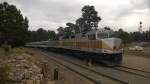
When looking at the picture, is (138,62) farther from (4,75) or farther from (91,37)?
(4,75)

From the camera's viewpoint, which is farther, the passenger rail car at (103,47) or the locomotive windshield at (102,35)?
the locomotive windshield at (102,35)

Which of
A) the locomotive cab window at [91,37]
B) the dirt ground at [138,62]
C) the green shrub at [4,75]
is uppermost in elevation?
the locomotive cab window at [91,37]

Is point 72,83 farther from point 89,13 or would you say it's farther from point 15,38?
point 89,13

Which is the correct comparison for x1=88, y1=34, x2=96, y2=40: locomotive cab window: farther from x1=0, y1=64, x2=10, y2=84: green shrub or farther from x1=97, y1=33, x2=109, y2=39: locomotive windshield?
x1=0, y1=64, x2=10, y2=84: green shrub

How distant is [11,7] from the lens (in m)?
58.5

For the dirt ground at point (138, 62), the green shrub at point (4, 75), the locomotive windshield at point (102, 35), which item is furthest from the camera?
the locomotive windshield at point (102, 35)

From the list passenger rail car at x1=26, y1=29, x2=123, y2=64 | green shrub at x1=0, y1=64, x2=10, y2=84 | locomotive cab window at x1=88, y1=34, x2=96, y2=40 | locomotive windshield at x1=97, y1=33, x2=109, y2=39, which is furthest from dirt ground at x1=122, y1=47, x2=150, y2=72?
green shrub at x1=0, y1=64, x2=10, y2=84

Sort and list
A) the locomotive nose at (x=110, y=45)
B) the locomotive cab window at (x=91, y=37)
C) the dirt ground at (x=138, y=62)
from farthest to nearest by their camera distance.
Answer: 1. the locomotive cab window at (x=91, y=37)
2. the locomotive nose at (x=110, y=45)
3. the dirt ground at (x=138, y=62)

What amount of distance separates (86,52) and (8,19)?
24313mm

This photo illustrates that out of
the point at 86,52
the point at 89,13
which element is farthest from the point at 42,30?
the point at 86,52

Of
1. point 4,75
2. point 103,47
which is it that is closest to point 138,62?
point 103,47

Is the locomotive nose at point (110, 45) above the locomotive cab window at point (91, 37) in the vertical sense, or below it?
below

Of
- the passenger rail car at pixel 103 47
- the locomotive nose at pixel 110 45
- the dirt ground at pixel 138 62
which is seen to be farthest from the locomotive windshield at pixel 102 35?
the dirt ground at pixel 138 62

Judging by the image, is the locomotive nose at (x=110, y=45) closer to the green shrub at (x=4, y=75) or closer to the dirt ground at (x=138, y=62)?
the dirt ground at (x=138, y=62)
